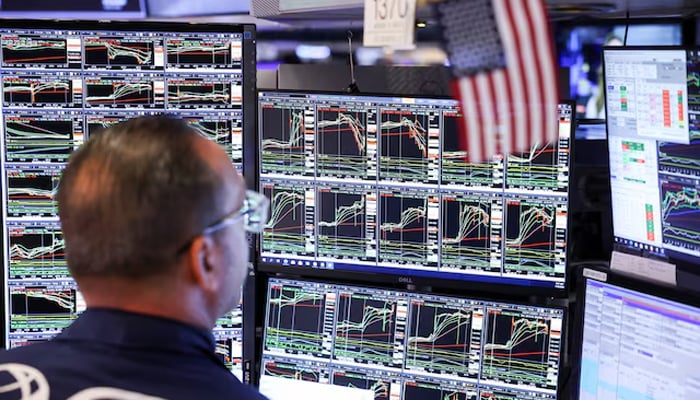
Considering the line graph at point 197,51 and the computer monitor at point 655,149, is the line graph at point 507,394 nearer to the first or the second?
the computer monitor at point 655,149

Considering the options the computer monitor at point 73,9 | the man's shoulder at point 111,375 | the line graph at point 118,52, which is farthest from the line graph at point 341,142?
the computer monitor at point 73,9

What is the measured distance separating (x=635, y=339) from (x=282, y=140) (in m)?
0.93

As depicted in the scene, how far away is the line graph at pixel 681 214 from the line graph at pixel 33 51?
142 cm

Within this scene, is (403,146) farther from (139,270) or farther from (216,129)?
(139,270)

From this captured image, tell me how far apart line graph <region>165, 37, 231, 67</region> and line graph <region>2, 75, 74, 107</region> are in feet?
0.84

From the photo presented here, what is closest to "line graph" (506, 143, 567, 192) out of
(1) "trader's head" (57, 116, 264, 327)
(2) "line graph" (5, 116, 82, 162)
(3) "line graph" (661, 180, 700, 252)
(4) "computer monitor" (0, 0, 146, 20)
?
(3) "line graph" (661, 180, 700, 252)

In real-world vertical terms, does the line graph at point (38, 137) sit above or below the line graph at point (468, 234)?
above

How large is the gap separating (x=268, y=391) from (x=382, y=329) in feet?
1.11

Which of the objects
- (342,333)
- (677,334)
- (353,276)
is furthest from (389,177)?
(677,334)

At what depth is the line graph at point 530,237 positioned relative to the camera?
78.5 inches

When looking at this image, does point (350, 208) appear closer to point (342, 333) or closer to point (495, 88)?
point (342, 333)

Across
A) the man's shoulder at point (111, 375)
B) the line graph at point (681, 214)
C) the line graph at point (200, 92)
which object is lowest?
the man's shoulder at point (111, 375)

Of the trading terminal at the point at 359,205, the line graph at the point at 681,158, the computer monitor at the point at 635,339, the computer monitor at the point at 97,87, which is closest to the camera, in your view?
the computer monitor at the point at 635,339

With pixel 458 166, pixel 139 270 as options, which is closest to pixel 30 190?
pixel 458 166
